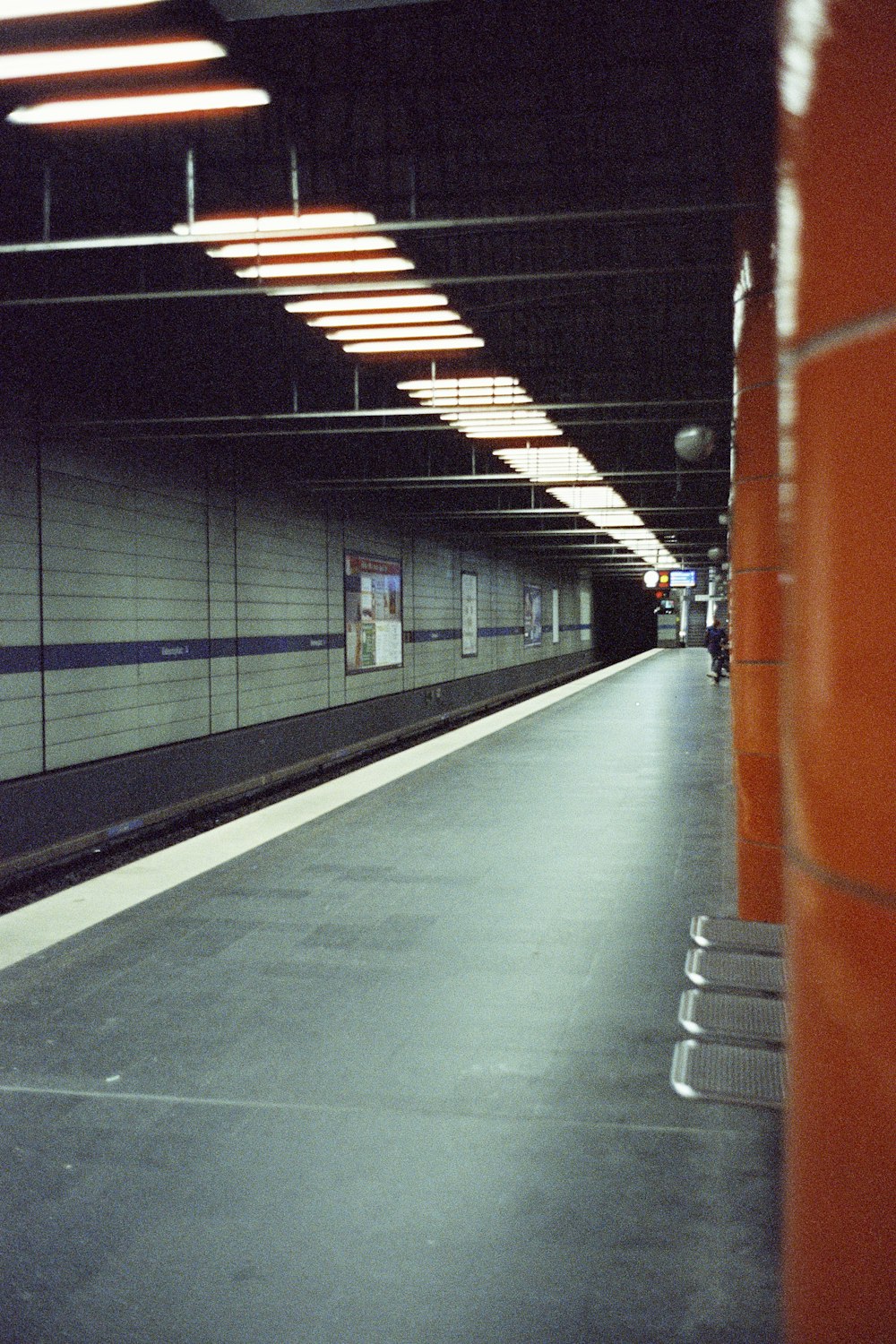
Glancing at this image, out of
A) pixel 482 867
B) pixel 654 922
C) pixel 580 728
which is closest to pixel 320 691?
pixel 580 728

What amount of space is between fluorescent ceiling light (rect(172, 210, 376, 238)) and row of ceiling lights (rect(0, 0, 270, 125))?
1.89 feet

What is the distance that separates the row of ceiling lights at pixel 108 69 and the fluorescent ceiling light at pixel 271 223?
22.7 inches

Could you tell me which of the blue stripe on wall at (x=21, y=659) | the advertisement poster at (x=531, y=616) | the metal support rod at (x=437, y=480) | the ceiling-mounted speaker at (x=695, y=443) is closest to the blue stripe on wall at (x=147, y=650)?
the blue stripe on wall at (x=21, y=659)

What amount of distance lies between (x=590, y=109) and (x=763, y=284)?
2018mm

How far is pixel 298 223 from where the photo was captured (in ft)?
18.9

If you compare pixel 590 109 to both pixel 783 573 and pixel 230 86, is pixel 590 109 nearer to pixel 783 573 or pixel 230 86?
pixel 230 86

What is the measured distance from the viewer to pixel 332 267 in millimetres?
6926

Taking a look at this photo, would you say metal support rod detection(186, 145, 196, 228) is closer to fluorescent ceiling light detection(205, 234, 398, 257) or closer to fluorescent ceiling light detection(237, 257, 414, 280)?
fluorescent ceiling light detection(205, 234, 398, 257)

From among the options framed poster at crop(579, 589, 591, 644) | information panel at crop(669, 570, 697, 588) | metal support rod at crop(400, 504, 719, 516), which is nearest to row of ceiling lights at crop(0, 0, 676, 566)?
metal support rod at crop(400, 504, 719, 516)

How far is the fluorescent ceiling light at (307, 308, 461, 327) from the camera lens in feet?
26.1

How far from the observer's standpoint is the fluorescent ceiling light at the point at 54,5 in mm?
3984

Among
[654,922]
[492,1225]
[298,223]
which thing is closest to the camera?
[492,1225]

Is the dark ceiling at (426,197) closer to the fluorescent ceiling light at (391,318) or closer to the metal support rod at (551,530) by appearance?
the fluorescent ceiling light at (391,318)

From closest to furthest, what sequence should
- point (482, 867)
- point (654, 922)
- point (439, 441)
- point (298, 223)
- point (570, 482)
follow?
point (654, 922), point (298, 223), point (482, 867), point (439, 441), point (570, 482)
